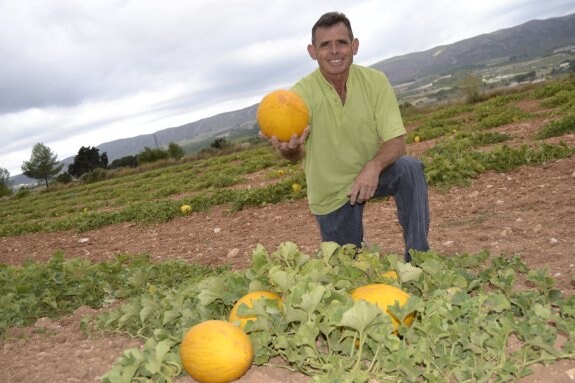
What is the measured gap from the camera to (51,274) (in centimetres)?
450

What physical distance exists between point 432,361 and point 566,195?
14.4ft

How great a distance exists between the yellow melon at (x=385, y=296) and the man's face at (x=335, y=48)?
2.10 metres

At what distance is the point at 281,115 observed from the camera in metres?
3.54

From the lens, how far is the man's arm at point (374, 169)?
3797mm

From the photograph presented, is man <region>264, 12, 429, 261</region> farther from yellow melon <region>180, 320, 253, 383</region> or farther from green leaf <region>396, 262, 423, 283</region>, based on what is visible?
yellow melon <region>180, 320, 253, 383</region>

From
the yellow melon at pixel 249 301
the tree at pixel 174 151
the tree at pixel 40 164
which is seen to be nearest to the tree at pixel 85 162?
the tree at pixel 40 164

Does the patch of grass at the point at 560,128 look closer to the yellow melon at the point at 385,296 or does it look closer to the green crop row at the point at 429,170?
the green crop row at the point at 429,170

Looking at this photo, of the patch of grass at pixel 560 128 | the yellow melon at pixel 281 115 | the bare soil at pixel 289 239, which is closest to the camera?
the bare soil at pixel 289 239

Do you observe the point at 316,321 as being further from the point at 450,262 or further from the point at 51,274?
the point at 51,274

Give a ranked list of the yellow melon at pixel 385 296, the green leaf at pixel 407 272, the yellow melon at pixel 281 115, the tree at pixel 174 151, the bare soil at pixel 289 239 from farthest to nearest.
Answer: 1. the tree at pixel 174 151
2. the yellow melon at pixel 281 115
3. the bare soil at pixel 289 239
4. the green leaf at pixel 407 272
5. the yellow melon at pixel 385 296

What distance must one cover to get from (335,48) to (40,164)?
269ft

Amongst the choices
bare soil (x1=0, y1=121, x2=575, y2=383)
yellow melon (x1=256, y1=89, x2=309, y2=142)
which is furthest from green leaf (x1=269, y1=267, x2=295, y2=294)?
yellow melon (x1=256, y1=89, x2=309, y2=142)

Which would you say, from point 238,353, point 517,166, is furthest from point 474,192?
point 238,353

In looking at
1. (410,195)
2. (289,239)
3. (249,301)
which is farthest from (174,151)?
(249,301)
